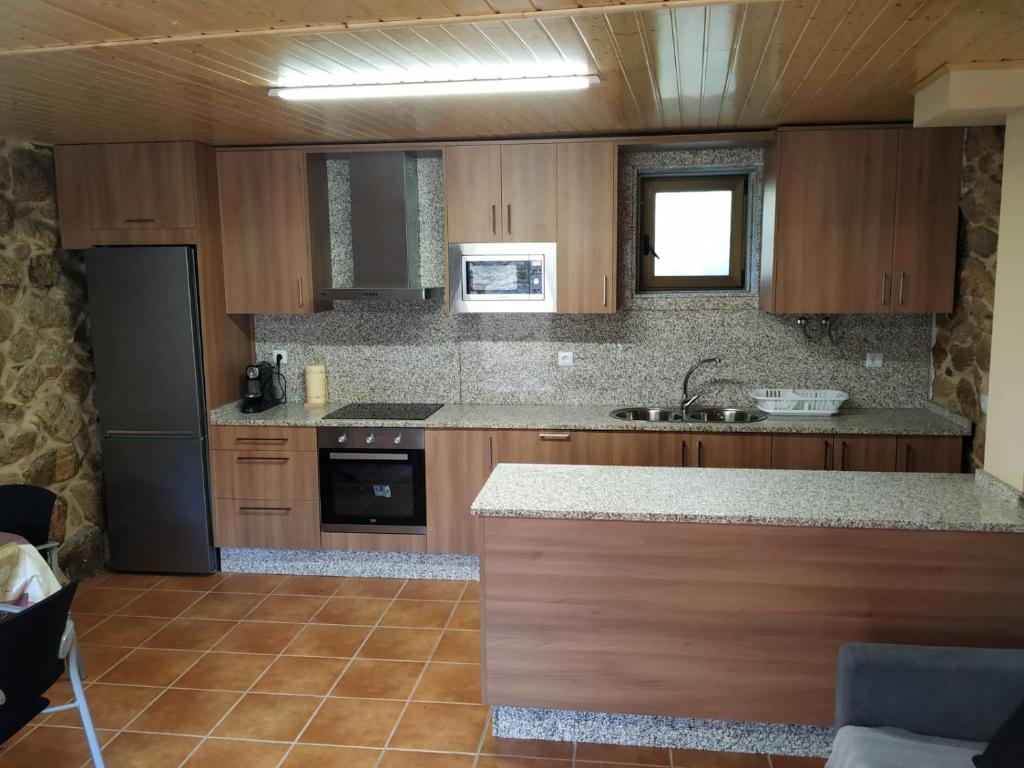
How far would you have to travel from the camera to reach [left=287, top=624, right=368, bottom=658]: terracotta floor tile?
351 cm

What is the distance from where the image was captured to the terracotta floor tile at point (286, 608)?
3.87 metres

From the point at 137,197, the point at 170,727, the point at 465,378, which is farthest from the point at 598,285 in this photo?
the point at 170,727

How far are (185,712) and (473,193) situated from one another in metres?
2.77

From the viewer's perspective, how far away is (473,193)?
4.20 meters

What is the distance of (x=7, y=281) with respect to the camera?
389 centimetres

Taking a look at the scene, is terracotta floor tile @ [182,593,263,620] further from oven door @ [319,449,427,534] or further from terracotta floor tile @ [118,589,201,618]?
oven door @ [319,449,427,534]

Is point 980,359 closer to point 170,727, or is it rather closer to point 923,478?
point 923,478

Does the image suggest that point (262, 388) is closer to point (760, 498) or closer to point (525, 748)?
point (525, 748)

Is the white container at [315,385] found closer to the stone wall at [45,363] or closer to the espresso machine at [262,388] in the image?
the espresso machine at [262,388]

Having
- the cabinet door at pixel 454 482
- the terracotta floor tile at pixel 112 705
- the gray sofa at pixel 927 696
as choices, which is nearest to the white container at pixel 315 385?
the cabinet door at pixel 454 482

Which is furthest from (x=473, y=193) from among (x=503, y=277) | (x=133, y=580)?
(x=133, y=580)

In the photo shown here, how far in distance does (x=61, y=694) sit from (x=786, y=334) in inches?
153

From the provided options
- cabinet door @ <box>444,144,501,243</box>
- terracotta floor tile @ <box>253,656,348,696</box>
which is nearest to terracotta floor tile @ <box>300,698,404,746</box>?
terracotta floor tile @ <box>253,656,348,696</box>

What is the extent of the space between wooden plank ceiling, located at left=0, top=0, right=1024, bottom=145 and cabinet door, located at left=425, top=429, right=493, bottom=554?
160 cm
